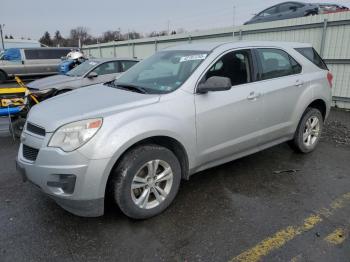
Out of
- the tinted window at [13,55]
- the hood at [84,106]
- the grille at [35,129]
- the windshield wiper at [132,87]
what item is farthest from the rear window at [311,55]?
the tinted window at [13,55]

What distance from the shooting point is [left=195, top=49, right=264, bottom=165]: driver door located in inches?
130

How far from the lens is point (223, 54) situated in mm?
3619

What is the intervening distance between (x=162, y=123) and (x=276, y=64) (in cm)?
210

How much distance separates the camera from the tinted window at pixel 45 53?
17.0 metres

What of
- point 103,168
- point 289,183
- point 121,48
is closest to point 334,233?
point 289,183

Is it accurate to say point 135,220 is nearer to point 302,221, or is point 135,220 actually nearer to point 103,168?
point 103,168

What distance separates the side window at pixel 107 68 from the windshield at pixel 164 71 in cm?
465

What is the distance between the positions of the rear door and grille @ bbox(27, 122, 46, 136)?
8.39ft

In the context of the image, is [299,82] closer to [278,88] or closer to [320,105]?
[278,88]

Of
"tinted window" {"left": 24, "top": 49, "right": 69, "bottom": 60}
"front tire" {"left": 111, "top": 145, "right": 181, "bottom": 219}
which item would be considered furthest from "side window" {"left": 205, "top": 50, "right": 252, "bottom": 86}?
"tinted window" {"left": 24, "top": 49, "right": 69, "bottom": 60}

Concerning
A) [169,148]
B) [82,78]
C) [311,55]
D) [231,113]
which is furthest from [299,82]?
[82,78]

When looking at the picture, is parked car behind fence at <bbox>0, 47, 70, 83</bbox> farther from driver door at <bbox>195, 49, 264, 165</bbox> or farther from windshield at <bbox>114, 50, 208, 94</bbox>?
driver door at <bbox>195, 49, 264, 165</bbox>

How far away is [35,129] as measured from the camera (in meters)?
2.93

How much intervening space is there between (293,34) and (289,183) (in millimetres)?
6820
